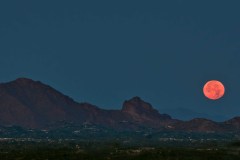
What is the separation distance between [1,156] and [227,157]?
142ft

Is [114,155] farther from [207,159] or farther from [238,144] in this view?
[238,144]

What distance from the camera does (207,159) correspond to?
9056 cm

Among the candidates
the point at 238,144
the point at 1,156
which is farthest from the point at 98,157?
the point at 238,144

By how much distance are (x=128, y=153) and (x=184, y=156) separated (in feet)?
36.9

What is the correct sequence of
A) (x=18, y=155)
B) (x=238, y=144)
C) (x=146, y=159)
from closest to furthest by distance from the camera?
(x=146, y=159)
(x=18, y=155)
(x=238, y=144)

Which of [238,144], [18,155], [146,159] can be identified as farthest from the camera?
[238,144]

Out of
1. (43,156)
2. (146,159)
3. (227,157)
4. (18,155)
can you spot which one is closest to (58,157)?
(43,156)

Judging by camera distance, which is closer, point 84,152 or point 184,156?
point 184,156

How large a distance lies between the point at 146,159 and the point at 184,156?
8.19m

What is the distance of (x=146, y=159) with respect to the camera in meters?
89.8

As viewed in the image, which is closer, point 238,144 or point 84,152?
point 84,152

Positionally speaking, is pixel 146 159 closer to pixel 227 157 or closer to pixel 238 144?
pixel 227 157

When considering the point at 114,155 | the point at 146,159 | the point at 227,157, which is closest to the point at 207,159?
the point at 227,157

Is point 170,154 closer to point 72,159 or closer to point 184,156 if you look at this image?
point 184,156
